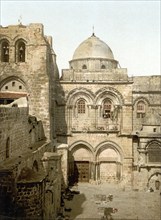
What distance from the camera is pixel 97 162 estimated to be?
28.0m

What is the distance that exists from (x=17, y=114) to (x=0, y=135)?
113 inches

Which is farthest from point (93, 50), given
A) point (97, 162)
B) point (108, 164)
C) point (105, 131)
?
point (108, 164)

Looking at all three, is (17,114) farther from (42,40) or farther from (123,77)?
(123,77)

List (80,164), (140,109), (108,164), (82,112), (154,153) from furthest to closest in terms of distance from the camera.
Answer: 1. (140,109)
2. (80,164)
3. (82,112)
4. (108,164)
5. (154,153)

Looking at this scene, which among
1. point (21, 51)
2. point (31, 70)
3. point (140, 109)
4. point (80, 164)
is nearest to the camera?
point (31, 70)

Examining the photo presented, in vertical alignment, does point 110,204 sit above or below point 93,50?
below

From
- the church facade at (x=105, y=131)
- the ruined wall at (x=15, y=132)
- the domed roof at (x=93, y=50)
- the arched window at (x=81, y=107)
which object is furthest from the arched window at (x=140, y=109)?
the ruined wall at (x=15, y=132)

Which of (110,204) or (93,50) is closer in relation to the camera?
(110,204)

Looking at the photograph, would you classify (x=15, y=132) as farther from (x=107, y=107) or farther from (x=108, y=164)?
(x=108, y=164)

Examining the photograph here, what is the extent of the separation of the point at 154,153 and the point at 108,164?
373 centimetres

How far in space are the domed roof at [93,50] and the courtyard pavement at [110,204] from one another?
480 inches

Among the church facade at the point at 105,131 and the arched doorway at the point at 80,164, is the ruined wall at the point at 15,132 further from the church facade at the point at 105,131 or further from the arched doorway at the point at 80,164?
the arched doorway at the point at 80,164

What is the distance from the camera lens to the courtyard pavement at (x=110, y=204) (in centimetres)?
2053

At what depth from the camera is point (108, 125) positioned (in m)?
28.2
